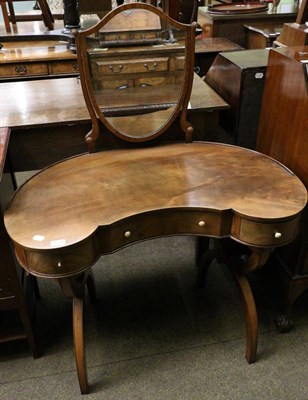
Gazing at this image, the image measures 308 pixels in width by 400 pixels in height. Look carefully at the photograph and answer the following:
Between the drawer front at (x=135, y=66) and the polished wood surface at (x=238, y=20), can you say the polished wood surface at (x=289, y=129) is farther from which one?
the polished wood surface at (x=238, y=20)

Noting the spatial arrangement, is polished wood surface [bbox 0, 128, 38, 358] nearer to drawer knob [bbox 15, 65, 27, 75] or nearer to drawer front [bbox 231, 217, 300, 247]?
drawer front [bbox 231, 217, 300, 247]

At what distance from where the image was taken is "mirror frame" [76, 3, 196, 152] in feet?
4.02

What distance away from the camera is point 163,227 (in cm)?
115

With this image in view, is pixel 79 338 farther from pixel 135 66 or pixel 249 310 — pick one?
pixel 135 66

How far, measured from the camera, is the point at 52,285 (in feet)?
5.93

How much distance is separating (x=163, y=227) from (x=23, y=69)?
1.92 m

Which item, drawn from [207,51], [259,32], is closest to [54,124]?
[207,51]

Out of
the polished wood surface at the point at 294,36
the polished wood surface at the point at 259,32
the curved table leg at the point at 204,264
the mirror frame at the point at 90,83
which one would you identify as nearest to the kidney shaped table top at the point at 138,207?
the mirror frame at the point at 90,83

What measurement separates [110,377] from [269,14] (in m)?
2.72

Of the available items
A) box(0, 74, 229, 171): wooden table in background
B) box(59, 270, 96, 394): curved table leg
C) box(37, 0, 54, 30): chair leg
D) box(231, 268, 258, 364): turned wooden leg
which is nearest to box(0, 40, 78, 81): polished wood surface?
box(37, 0, 54, 30): chair leg

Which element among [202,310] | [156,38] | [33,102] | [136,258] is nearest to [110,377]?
[202,310]

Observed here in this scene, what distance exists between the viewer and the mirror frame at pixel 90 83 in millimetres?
1225

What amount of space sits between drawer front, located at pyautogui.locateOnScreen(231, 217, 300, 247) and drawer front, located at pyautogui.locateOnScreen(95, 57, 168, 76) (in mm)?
632

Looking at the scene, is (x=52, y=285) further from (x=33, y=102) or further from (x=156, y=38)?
(x=156, y=38)
